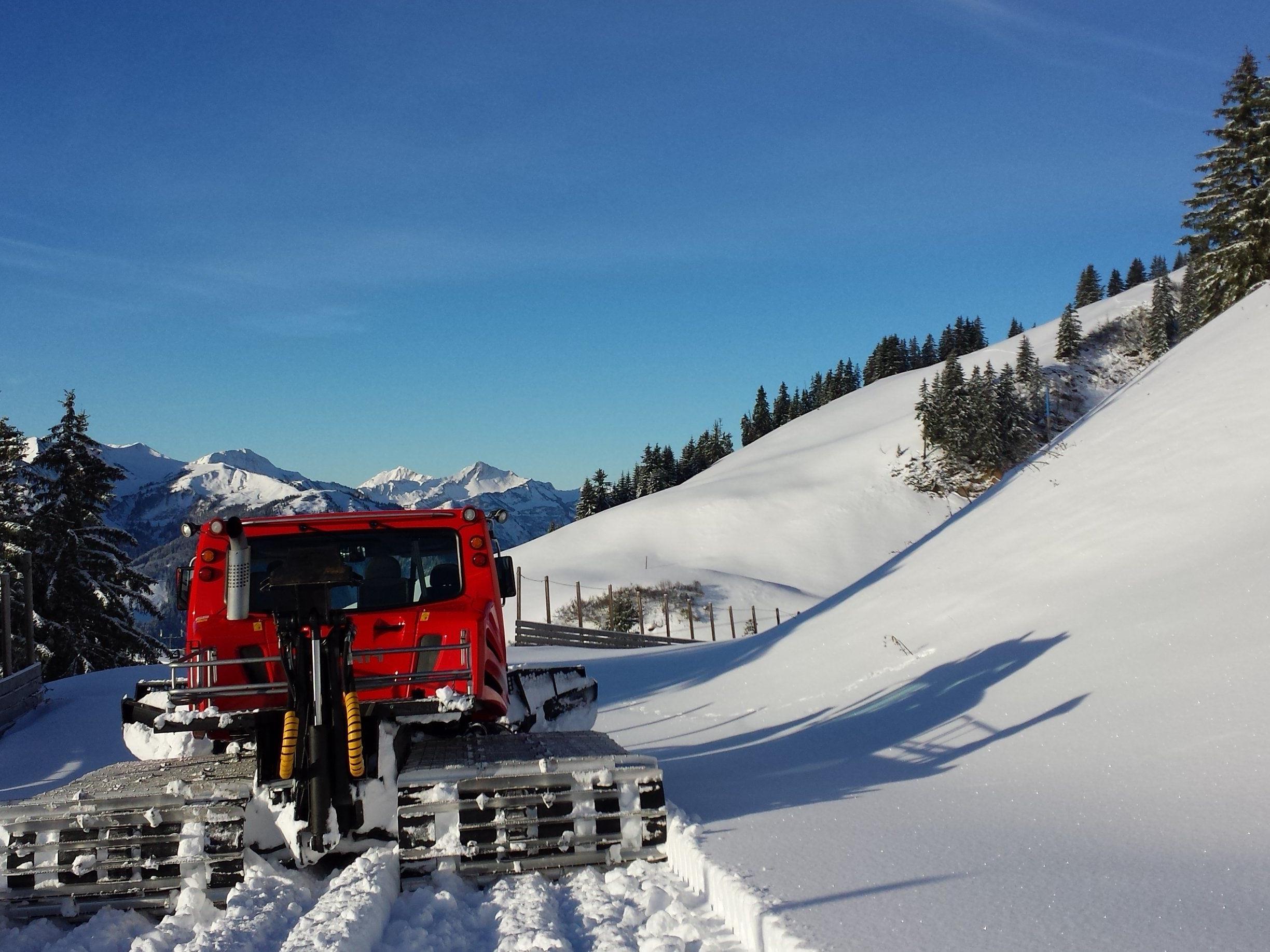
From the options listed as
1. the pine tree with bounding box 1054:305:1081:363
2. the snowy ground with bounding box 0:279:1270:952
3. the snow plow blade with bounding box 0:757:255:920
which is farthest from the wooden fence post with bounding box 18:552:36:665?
the pine tree with bounding box 1054:305:1081:363

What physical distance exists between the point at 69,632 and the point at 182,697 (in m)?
24.8

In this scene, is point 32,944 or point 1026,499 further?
point 1026,499

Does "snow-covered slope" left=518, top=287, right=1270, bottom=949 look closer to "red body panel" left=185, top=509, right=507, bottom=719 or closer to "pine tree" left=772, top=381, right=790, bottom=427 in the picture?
"red body panel" left=185, top=509, right=507, bottom=719

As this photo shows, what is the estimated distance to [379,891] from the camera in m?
4.64

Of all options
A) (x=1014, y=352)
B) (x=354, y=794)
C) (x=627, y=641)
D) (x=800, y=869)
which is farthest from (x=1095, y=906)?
(x=1014, y=352)

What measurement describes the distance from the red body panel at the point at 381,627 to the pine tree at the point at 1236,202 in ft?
123

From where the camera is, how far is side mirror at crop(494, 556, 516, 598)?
7.26 m

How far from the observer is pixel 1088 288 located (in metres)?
146

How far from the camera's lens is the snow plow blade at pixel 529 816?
516cm

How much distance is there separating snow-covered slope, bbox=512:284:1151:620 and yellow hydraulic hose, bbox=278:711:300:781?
51.3 metres

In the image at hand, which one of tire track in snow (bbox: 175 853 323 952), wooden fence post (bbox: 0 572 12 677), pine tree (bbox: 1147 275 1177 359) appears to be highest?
pine tree (bbox: 1147 275 1177 359)

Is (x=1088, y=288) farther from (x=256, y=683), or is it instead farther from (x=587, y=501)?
(x=256, y=683)

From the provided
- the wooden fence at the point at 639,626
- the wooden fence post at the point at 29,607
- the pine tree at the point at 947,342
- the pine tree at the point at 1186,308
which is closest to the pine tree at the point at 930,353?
the pine tree at the point at 947,342

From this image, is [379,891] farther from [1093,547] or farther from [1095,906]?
[1093,547]
